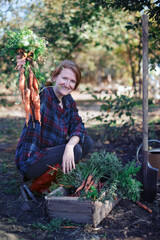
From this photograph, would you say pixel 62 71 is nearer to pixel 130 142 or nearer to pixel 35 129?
pixel 35 129

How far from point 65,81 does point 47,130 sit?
1.68 feet

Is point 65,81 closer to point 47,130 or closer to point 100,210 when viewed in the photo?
point 47,130

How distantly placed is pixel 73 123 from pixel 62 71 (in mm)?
555

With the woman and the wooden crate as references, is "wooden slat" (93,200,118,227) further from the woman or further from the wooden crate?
the woman

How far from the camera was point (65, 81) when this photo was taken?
2484 millimetres

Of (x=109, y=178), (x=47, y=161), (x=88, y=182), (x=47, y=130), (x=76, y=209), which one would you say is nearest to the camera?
(x=76, y=209)

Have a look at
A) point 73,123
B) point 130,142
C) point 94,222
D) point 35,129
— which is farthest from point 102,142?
point 94,222

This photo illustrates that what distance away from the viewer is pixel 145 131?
249 cm

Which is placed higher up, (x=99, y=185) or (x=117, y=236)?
(x=99, y=185)

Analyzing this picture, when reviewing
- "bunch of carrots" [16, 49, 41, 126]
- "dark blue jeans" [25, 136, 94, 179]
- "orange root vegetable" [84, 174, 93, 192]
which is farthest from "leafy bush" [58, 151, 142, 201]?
"bunch of carrots" [16, 49, 41, 126]

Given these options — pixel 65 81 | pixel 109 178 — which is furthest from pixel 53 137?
pixel 109 178

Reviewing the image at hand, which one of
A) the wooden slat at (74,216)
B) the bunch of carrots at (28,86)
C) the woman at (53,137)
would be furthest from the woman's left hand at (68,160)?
the bunch of carrots at (28,86)

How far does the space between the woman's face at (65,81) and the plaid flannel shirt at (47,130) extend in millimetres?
107

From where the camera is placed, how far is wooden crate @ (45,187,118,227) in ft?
6.29
